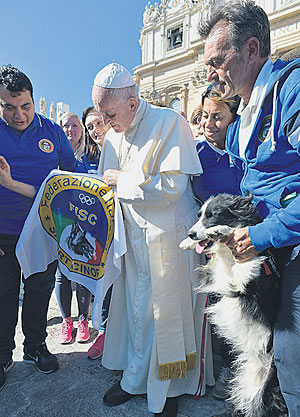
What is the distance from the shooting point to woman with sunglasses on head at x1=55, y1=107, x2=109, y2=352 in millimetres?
3053

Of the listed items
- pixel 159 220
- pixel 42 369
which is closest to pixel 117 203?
pixel 159 220

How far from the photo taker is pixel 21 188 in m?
2.30

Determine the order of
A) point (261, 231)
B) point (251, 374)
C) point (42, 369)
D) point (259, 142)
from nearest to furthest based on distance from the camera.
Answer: point (261, 231)
point (259, 142)
point (251, 374)
point (42, 369)

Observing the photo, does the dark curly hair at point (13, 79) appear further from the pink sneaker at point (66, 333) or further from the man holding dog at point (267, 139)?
the pink sneaker at point (66, 333)

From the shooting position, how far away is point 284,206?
124 centimetres

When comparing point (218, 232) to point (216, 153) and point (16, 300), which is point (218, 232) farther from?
point (16, 300)

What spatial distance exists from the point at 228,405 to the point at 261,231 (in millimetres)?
1518

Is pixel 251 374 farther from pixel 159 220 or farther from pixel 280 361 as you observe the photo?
pixel 159 220

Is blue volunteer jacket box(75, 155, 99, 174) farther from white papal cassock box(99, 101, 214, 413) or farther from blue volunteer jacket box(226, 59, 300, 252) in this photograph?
blue volunteer jacket box(226, 59, 300, 252)

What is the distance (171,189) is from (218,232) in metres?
0.60

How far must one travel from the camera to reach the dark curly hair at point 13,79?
7.17 feet

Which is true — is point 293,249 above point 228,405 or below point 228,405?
above

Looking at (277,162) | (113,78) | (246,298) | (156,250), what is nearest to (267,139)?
(277,162)

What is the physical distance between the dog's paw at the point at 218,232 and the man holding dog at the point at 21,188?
1567 mm
